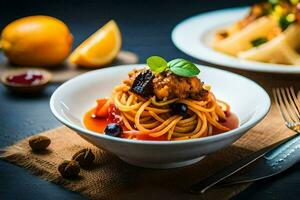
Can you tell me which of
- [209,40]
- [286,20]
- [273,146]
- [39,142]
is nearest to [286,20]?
[286,20]

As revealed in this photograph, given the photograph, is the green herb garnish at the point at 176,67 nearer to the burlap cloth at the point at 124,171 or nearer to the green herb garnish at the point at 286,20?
the burlap cloth at the point at 124,171

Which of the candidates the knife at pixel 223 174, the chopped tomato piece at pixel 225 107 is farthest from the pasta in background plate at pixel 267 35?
the knife at pixel 223 174

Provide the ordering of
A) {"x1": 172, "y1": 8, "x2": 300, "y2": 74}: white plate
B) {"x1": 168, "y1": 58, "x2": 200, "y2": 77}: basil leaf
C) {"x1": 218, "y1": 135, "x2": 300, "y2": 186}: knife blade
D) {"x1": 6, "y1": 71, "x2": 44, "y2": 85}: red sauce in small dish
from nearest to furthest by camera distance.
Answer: {"x1": 218, "y1": 135, "x2": 300, "y2": 186}: knife blade < {"x1": 168, "y1": 58, "x2": 200, "y2": 77}: basil leaf < {"x1": 172, "y1": 8, "x2": 300, "y2": 74}: white plate < {"x1": 6, "y1": 71, "x2": 44, "y2": 85}: red sauce in small dish

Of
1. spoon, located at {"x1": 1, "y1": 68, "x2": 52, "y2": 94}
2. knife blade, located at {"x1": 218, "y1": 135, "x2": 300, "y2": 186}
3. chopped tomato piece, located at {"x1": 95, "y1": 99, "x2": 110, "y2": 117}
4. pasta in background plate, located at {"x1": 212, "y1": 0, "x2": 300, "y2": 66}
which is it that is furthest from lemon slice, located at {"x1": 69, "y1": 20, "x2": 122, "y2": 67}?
knife blade, located at {"x1": 218, "y1": 135, "x2": 300, "y2": 186}

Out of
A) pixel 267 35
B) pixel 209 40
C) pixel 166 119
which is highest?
pixel 267 35

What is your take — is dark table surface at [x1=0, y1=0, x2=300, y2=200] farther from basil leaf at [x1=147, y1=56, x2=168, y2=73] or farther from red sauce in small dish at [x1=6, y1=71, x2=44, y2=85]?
basil leaf at [x1=147, y1=56, x2=168, y2=73]

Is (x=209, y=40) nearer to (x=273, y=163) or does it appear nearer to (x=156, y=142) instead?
(x=273, y=163)
